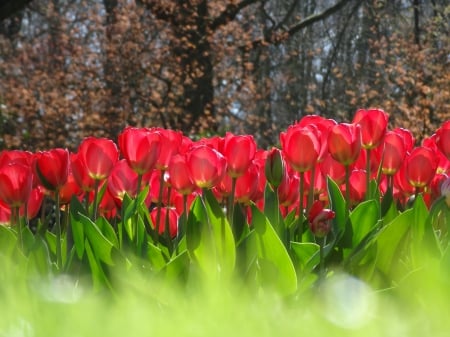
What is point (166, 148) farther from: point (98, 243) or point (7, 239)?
point (98, 243)

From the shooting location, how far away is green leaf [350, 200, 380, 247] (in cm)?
122

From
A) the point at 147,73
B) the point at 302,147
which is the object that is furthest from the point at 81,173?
the point at 147,73

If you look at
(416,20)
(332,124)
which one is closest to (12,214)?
(332,124)

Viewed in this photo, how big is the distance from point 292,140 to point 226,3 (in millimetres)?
10374

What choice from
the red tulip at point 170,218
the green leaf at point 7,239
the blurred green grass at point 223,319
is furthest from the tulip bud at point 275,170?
the blurred green grass at point 223,319

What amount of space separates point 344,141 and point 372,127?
0.15 metres

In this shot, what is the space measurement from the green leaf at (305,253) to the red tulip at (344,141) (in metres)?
0.27

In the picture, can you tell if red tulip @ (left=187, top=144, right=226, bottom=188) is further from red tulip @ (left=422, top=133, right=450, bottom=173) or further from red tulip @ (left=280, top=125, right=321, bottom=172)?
red tulip @ (left=422, top=133, right=450, bottom=173)

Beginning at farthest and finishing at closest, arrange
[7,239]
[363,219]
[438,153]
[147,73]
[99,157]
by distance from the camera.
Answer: [147,73]
[438,153]
[99,157]
[7,239]
[363,219]

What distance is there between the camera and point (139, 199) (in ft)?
4.52

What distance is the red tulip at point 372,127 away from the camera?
4.96ft

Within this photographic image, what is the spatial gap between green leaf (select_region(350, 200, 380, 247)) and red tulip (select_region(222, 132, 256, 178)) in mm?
240

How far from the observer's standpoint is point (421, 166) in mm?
1547

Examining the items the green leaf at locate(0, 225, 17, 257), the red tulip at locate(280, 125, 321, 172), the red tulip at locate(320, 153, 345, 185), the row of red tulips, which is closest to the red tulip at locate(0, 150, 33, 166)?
the row of red tulips
